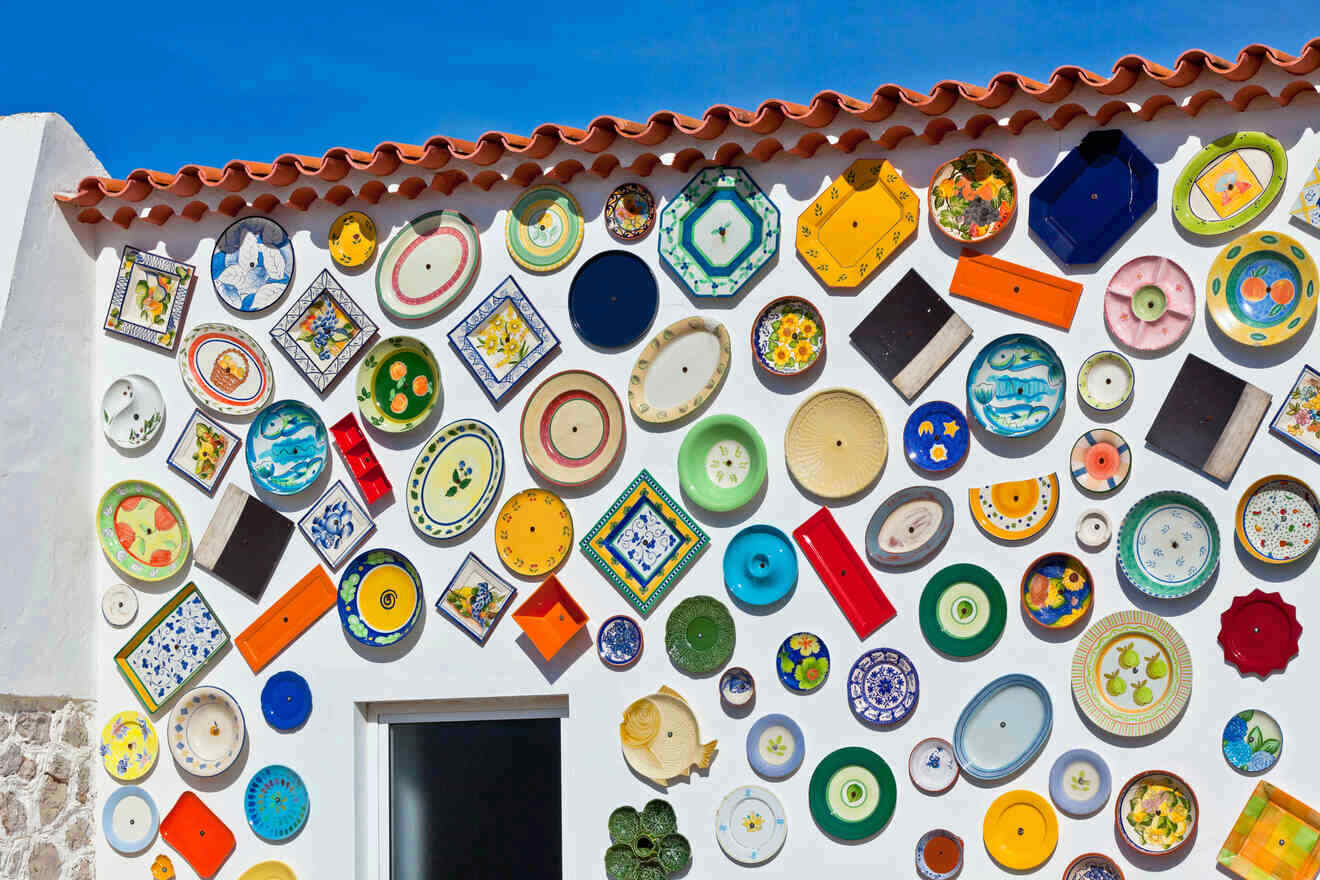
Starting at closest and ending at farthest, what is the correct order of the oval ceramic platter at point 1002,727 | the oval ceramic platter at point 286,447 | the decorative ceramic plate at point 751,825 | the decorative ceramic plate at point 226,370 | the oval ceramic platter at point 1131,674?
the oval ceramic platter at point 1131,674 < the oval ceramic platter at point 1002,727 < the decorative ceramic plate at point 751,825 < the oval ceramic platter at point 286,447 < the decorative ceramic plate at point 226,370

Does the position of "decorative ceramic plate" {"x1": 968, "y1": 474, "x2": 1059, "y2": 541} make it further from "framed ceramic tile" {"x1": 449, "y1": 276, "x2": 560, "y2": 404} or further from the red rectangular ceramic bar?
"framed ceramic tile" {"x1": 449, "y1": 276, "x2": 560, "y2": 404}

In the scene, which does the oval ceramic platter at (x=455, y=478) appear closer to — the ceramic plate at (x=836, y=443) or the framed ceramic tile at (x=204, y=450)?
the framed ceramic tile at (x=204, y=450)

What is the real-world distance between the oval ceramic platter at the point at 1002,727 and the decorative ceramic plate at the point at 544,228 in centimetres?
205

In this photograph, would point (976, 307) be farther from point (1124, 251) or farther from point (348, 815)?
point (348, 815)

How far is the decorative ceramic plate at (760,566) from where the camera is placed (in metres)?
4.80

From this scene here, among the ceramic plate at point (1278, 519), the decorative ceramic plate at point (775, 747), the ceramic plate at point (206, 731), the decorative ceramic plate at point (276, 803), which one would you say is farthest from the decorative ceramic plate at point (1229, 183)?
the ceramic plate at point (206, 731)

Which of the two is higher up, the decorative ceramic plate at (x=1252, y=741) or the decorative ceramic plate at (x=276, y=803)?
the decorative ceramic plate at (x=1252, y=741)

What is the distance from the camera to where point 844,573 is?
4750mm

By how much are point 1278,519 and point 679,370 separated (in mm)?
1936

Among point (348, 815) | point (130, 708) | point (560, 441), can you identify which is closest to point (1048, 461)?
point (560, 441)

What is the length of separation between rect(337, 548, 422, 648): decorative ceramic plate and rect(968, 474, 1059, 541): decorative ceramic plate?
197cm

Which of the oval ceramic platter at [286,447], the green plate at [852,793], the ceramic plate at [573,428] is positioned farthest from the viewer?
the oval ceramic platter at [286,447]

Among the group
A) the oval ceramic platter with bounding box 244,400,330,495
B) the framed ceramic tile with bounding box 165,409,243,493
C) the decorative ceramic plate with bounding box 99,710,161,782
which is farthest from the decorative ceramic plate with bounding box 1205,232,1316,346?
the decorative ceramic plate with bounding box 99,710,161,782

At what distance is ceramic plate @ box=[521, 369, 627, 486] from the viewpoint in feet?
16.5
